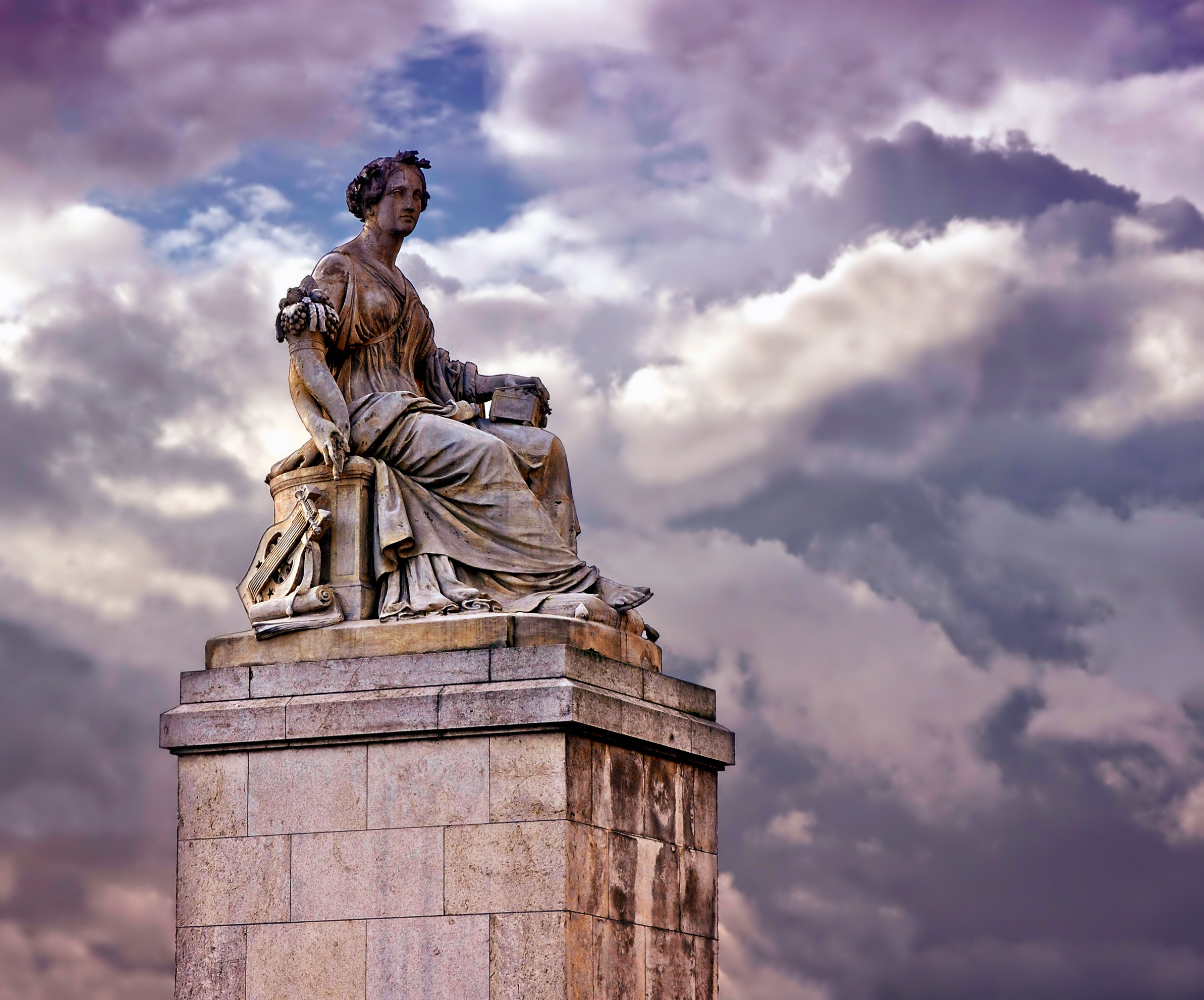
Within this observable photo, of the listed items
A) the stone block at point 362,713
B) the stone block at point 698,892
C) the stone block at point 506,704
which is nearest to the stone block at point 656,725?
the stone block at point 506,704

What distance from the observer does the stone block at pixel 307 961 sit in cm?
1474

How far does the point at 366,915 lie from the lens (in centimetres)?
1479

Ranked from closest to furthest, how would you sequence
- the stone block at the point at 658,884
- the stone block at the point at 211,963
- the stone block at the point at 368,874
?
the stone block at the point at 368,874, the stone block at the point at 211,963, the stone block at the point at 658,884

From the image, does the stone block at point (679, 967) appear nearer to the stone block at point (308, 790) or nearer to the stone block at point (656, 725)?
the stone block at point (656, 725)

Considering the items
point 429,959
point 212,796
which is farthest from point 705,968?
point 212,796

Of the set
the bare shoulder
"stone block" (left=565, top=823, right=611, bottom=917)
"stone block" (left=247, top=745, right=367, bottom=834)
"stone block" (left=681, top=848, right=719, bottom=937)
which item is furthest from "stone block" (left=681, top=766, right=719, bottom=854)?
the bare shoulder

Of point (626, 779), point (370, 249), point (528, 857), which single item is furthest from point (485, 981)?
point (370, 249)

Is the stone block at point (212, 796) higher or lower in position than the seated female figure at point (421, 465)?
lower

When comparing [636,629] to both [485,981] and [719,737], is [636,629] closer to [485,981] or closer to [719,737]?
[719,737]

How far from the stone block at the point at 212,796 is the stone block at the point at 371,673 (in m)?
0.59

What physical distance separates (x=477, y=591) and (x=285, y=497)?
191 centimetres

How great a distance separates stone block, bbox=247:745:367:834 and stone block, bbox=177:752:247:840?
0.10 m

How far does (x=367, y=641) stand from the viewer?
1548 cm

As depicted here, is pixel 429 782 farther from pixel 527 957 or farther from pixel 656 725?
pixel 656 725
